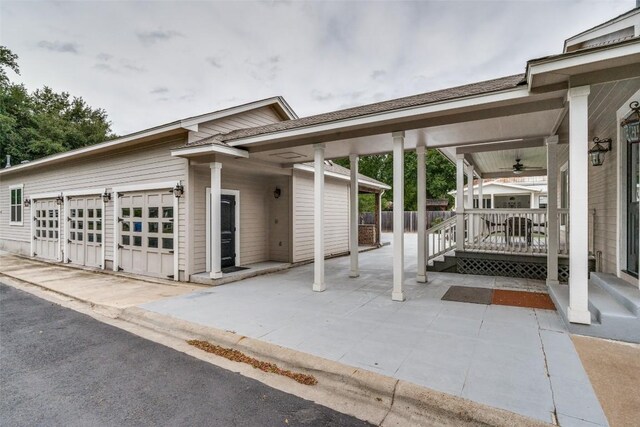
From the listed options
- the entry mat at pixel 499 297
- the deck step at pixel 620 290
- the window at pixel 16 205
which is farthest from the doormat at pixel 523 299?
the window at pixel 16 205

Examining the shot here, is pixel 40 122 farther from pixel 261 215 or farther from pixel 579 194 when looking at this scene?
pixel 579 194

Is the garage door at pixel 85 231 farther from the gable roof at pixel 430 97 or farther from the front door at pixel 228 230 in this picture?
the gable roof at pixel 430 97

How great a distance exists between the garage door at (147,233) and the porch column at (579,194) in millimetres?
7328

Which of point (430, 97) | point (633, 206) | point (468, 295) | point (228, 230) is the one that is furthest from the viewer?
point (228, 230)

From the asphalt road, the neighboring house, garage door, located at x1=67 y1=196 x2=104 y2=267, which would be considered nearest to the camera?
the asphalt road

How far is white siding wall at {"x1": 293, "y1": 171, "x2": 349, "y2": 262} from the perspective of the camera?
9.34 meters

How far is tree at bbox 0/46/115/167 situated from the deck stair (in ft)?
89.9

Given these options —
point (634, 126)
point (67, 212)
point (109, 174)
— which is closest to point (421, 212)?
point (634, 126)

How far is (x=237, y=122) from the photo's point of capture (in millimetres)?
8406

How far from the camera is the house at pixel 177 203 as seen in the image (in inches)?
279

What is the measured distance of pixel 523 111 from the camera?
14.3ft

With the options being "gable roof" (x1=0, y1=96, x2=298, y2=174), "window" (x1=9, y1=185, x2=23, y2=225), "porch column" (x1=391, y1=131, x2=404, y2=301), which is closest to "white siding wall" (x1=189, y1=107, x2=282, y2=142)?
"gable roof" (x1=0, y1=96, x2=298, y2=174)

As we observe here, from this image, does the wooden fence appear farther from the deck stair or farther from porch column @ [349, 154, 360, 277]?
the deck stair

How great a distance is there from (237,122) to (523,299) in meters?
7.56
